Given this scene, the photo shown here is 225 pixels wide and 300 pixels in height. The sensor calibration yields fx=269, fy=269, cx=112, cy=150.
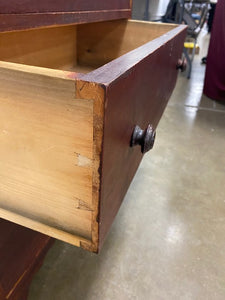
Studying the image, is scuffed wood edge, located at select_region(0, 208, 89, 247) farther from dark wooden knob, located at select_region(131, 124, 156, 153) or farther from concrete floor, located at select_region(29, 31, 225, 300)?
concrete floor, located at select_region(29, 31, 225, 300)

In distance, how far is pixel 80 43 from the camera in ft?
3.16

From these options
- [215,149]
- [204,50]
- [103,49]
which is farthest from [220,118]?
[204,50]

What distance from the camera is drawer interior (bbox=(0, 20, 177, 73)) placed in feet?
2.44

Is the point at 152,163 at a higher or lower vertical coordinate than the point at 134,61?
lower

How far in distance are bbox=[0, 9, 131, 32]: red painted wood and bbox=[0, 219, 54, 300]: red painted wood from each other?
33 centimetres

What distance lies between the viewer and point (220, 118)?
1739 mm

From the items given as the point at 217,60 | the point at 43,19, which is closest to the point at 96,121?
the point at 43,19

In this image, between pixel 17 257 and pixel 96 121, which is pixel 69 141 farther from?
pixel 17 257

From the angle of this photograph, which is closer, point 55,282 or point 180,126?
point 55,282

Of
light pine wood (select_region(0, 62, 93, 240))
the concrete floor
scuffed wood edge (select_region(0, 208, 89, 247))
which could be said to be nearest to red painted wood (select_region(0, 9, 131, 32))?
light pine wood (select_region(0, 62, 93, 240))

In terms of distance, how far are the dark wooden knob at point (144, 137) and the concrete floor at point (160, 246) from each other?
1.65 feet

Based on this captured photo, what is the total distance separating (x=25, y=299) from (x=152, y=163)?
77 cm

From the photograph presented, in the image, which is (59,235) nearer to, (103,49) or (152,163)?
(103,49)

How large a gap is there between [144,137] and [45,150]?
0.45ft
